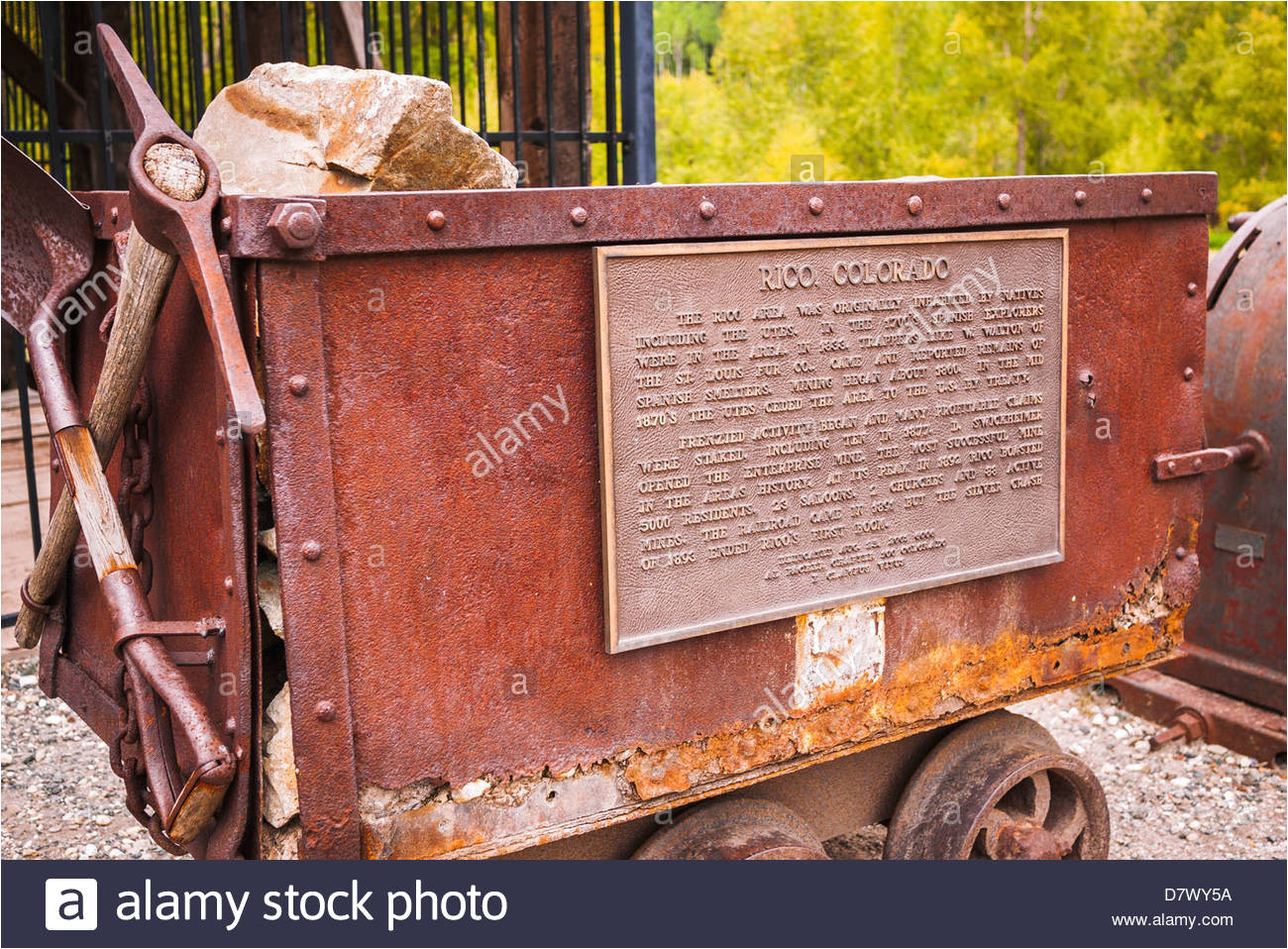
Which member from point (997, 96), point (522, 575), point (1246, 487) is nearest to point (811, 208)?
point (522, 575)

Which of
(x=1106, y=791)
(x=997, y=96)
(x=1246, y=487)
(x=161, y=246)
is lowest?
(x=1106, y=791)

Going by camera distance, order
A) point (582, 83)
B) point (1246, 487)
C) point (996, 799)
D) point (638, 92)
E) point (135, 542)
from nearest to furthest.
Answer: point (135, 542) → point (996, 799) → point (1246, 487) → point (638, 92) → point (582, 83)

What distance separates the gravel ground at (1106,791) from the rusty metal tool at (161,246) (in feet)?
7.10

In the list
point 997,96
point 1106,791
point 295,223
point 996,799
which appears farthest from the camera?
point 997,96

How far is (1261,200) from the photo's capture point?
19.0 metres

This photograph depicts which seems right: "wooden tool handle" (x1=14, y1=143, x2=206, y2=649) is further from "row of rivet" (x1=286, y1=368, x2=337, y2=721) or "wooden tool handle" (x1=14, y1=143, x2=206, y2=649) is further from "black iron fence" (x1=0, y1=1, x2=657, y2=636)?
"black iron fence" (x1=0, y1=1, x2=657, y2=636)

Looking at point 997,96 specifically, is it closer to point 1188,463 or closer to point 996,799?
point 1188,463

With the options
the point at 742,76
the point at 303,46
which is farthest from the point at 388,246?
the point at 742,76

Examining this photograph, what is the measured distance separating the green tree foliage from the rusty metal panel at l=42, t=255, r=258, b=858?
15264mm

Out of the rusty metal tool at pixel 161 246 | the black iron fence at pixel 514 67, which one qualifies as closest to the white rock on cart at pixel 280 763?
the rusty metal tool at pixel 161 246

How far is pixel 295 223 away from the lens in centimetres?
209

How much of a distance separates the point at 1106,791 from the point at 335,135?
11.9 feet

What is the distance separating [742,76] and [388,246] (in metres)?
30.8

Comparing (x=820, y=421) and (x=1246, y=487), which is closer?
(x=820, y=421)
